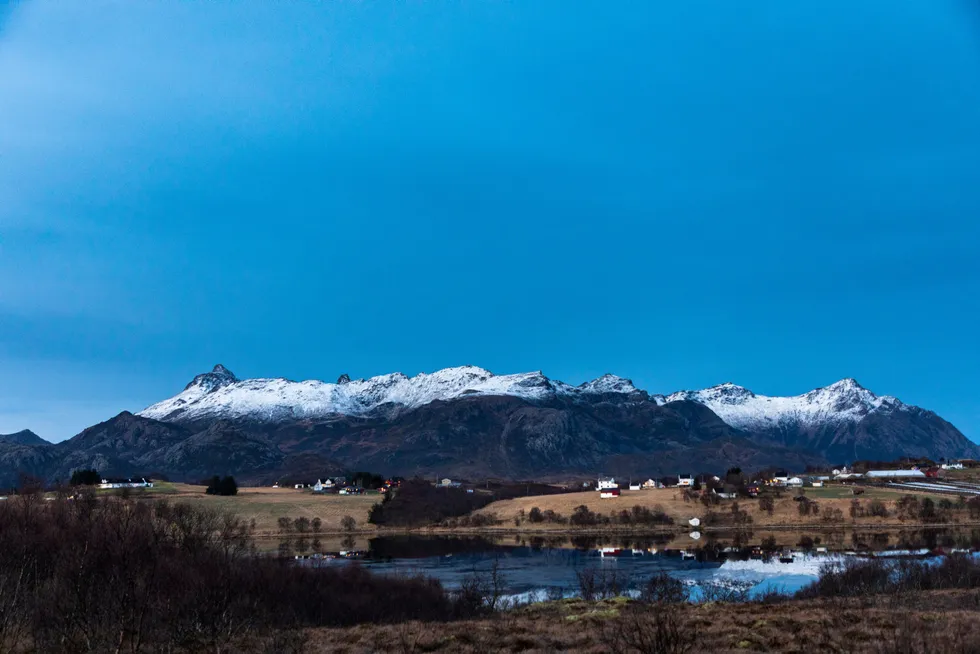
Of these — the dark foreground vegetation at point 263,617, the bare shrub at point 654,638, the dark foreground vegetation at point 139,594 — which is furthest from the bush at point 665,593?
the bare shrub at point 654,638

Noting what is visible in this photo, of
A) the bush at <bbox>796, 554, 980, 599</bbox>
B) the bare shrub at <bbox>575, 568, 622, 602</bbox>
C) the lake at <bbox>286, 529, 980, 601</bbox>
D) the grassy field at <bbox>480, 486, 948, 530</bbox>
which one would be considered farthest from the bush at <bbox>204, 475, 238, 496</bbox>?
the bush at <bbox>796, 554, 980, 599</bbox>

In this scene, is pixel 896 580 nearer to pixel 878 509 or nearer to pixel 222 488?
pixel 878 509

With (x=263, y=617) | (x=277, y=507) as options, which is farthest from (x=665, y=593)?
(x=277, y=507)

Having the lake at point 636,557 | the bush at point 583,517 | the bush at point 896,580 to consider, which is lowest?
the lake at point 636,557

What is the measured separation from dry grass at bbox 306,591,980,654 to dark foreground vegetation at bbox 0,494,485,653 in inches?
150

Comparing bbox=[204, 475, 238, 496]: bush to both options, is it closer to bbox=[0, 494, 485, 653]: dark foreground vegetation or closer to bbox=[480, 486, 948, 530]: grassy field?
bbox=[480, 486, 948, 530]: grassy field

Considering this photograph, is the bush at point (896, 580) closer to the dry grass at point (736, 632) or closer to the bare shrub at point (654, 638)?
the dry grass at point (736, 632)

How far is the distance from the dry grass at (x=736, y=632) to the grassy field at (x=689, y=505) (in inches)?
4827

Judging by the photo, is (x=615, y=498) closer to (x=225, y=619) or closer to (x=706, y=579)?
(x=706, y=579)

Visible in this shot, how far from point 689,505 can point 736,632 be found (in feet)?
490

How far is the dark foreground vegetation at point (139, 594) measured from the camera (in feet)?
85.0

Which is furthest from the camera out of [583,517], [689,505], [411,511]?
[411,511]

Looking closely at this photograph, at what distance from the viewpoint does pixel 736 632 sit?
2712 cm

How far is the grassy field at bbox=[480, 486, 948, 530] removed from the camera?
152m
